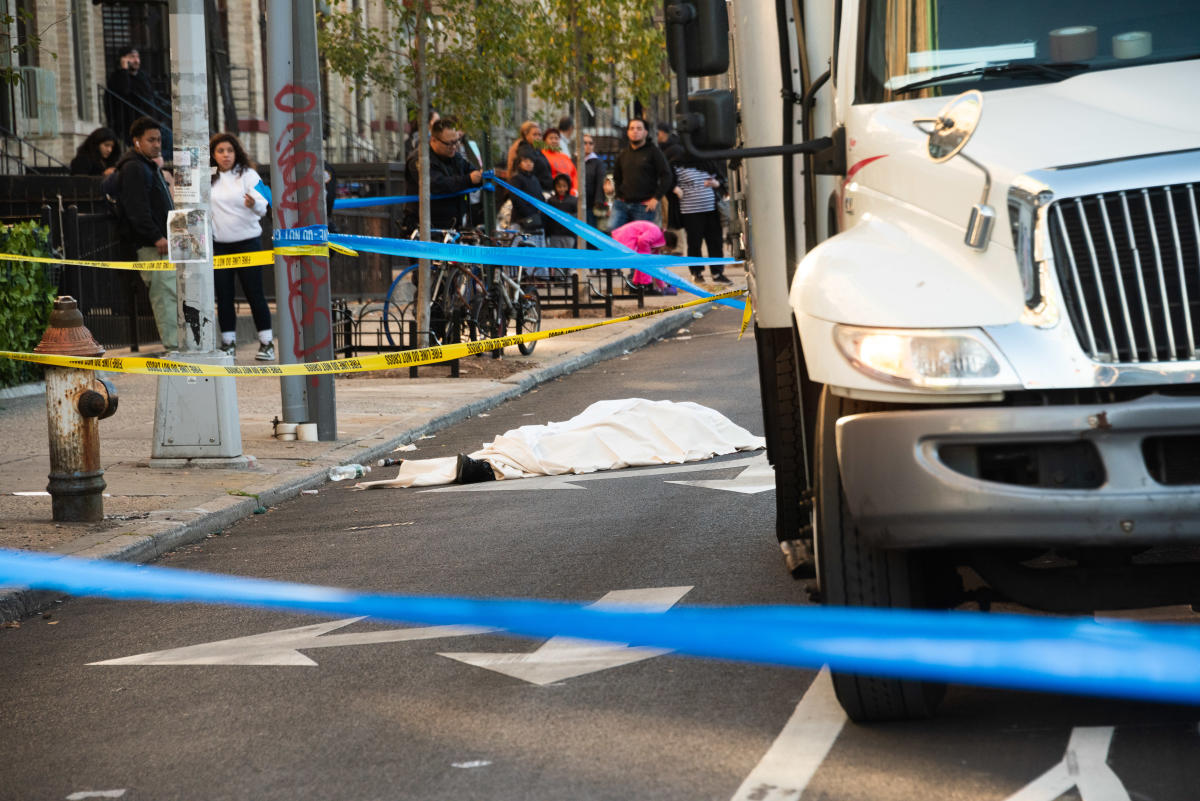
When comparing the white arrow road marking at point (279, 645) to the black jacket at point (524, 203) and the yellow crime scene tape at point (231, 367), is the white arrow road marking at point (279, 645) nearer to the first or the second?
the yellow crime scene tape at point (231, 367)

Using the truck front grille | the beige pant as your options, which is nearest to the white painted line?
the truck front grille

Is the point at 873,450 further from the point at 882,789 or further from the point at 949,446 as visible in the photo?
the point at 882,789

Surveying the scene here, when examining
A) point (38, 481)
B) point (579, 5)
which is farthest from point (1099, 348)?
point (579, 5)

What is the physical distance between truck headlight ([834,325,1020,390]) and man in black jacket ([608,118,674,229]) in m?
20.3

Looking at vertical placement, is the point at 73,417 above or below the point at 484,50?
below

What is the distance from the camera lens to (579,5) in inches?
963

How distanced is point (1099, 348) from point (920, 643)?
136cm

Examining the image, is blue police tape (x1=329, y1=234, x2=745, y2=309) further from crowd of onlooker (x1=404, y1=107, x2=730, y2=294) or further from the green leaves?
crowd of onlooker (x1=404, y1=107, x2=730, y2=294)

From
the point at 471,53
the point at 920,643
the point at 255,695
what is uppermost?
the point at 471,53

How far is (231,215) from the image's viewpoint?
15.5 metres

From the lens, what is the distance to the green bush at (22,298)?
1372 cm

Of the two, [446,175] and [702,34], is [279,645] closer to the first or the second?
[702,34]

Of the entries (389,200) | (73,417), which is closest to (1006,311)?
(73,417)

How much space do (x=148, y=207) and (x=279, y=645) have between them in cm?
984
